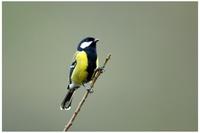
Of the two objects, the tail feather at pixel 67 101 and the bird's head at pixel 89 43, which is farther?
the bird's head at pixel 89 43

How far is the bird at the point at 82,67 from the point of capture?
9.02ft

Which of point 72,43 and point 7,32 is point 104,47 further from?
point 7,32

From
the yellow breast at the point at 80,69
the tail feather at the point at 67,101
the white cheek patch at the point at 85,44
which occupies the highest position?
the white cheek patch at the point at 85,44

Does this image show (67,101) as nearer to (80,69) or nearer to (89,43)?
(80,69)

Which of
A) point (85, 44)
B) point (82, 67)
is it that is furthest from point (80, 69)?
point (85, 44)

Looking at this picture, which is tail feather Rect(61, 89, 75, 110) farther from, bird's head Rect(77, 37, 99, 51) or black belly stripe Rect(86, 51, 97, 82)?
bird's head Rect(77, 37, 99, 51)

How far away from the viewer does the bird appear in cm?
275

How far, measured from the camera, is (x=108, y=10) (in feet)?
21.7

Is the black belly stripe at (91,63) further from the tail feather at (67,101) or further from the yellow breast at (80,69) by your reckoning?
the tail feather at (67,101)

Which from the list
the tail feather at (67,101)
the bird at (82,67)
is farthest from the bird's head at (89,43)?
the tail feather at (67,101)

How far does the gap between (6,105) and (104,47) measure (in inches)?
46.6

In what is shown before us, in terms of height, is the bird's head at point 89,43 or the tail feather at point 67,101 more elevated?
the bird's head at point 89,43

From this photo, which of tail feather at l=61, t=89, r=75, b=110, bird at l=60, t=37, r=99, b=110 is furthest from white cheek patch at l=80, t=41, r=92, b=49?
tail feather at l=61, t=89, r=75, b=110

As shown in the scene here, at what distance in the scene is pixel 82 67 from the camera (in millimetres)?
2812
